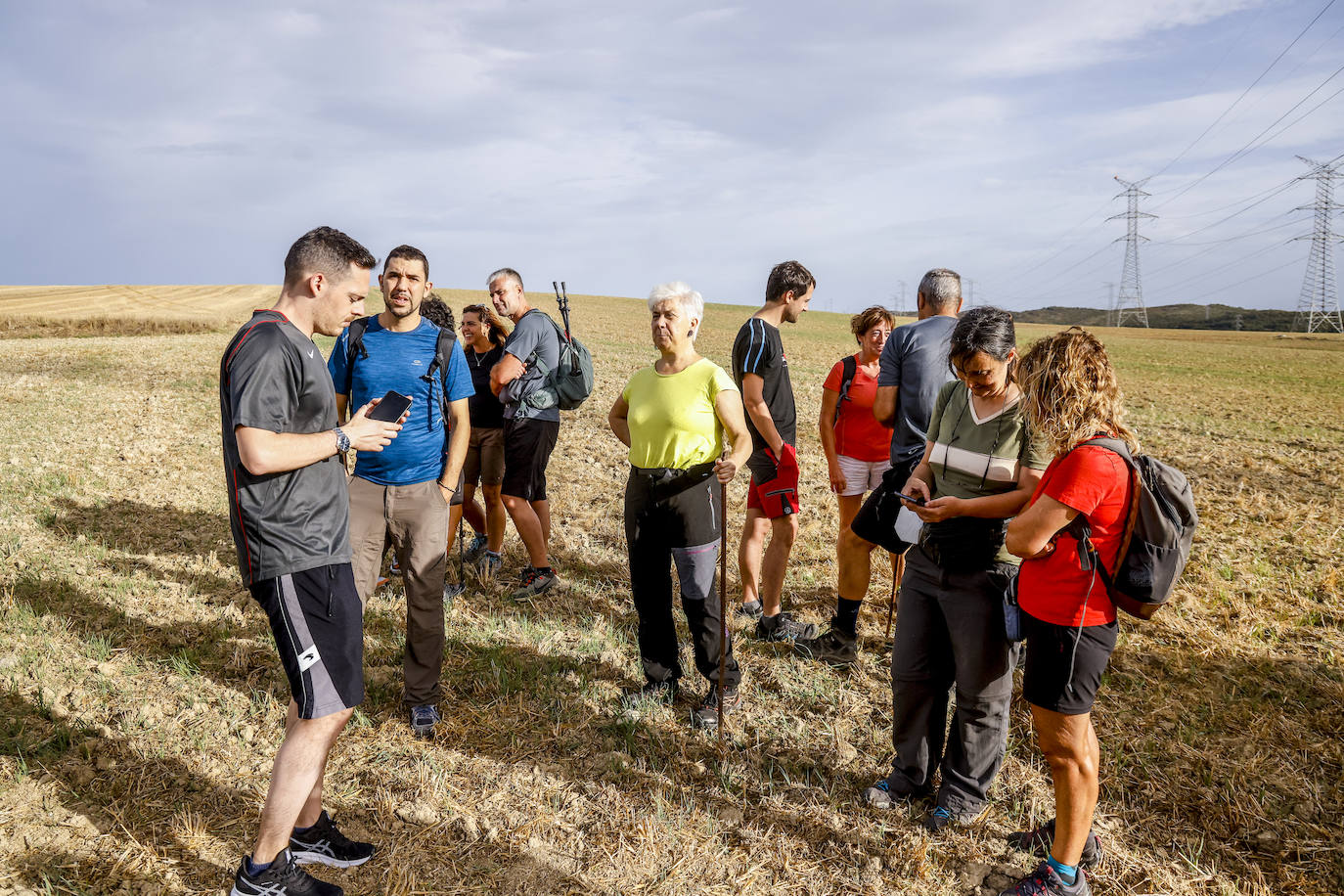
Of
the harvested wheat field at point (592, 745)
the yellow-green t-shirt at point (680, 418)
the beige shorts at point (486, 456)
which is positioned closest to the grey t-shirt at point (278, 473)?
the harvested wheat field at point (592, 745)

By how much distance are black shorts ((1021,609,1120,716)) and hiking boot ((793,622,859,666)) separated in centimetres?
210

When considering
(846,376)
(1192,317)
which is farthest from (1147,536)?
(1192,317)

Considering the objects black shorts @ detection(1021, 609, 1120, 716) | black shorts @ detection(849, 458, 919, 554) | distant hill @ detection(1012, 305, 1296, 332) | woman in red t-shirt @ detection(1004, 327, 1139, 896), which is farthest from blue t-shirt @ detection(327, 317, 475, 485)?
distant hill @ detection(1012, 305, 1296, 332)

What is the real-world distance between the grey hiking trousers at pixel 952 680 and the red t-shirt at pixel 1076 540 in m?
0.42

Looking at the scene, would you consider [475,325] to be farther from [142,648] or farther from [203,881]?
[203,881]

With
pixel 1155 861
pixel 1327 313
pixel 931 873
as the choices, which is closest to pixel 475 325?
pixel 931 873

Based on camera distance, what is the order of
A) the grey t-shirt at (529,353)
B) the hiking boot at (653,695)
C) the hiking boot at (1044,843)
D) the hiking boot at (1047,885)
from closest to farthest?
the hiking boot at (1047,885) → the hiking boot at (1044,843) → the hiking boot at (653,695) → the grey t-shirt at (529,353)

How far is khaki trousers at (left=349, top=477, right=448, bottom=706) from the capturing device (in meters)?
4.04

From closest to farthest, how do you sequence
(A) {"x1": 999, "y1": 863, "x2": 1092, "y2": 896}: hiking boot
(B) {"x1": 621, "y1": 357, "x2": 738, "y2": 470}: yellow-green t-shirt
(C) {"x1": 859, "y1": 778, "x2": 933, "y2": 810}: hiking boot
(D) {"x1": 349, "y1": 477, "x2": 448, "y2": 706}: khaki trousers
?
(A) {"x1": 999, "y1": 863, "x2": 1092, "y2": 896}: hiking boot < (C) {"x1": 859, "y1": 778, "x2": 933, "y2": 810}: hiking boot < (B) {"x1": 621, "y1": 357, "x2": 738, "y2": 470}: yellow-green t-shirt < (D) {"x1": 349, "y1": 477, "x2": 448, "y2": 706}: khaki trousers

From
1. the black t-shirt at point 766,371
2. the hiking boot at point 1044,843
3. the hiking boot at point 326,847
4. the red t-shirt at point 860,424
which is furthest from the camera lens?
the red t-shirt at point 860,424

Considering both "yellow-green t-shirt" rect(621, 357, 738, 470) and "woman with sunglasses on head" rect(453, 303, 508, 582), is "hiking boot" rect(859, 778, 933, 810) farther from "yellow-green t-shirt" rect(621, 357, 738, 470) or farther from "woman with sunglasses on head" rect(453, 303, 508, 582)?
"woman with sunglasses on head" rect(453, 303, 508, 582)

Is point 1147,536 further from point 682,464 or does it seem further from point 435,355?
point 435,355

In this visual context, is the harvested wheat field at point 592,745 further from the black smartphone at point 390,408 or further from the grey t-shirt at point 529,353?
the black smartphone at point 390,408

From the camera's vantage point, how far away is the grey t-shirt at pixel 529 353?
5.44 meters
